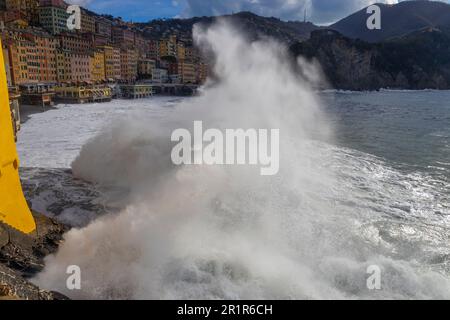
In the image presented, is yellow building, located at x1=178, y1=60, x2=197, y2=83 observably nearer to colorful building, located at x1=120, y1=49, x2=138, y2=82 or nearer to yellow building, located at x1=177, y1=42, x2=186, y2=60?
yellow building, located at x1=177, y1=42, x2=186, y2=60

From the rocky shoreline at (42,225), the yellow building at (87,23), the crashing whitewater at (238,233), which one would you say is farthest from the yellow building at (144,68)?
the rocky shoreline at (42,225)

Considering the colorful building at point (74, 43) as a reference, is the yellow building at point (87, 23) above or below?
above

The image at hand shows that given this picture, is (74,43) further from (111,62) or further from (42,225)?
(42,225)

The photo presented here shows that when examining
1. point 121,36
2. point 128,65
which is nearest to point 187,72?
point 128,65

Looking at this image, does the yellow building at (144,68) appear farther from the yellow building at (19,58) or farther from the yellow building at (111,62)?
the yellow building at (19,58)

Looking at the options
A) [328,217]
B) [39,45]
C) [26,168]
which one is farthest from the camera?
[39,45]

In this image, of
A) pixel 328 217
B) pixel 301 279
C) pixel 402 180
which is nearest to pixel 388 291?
pixel 301 279
